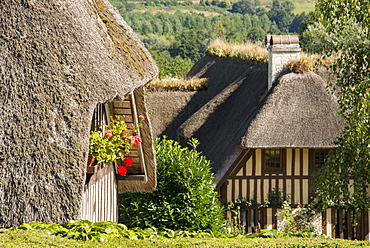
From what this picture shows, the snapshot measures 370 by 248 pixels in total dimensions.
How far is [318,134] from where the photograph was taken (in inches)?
578

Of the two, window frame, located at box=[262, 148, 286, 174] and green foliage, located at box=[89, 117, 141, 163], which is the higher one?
green foliage, located at box=[89, 117, 141, 163]

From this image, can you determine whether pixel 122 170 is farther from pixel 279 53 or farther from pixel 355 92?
pixel 279 53

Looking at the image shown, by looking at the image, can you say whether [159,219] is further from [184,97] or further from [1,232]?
[184,97]

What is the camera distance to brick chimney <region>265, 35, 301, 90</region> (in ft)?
52.7

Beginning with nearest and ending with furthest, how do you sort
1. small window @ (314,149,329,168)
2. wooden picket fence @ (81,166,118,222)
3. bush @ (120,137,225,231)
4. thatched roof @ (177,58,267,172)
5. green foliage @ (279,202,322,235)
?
1. wooden picket fence @ (81,166,118,222)
2. bush @ (120,137,225,231)
3. green foliage @ (279,202,322,235)
4. small window @ (314,149,329,168)
5. thatched roof @ (177,58,267,172)

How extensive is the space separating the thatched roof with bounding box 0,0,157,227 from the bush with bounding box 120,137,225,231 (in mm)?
4544

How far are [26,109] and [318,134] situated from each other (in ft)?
33.0

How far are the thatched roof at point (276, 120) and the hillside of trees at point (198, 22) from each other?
48.4m

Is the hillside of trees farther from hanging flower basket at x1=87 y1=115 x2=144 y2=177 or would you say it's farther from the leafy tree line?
hanging flower basket at x1=87 y1=115 x2=144 y2=177

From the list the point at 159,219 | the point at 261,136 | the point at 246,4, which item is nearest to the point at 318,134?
the point at 261,136

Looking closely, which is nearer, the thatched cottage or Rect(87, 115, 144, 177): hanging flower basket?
Rect(87, 115, 144, 177): hanging flower basket

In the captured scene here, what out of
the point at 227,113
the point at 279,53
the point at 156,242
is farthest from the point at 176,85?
the point at 156,242

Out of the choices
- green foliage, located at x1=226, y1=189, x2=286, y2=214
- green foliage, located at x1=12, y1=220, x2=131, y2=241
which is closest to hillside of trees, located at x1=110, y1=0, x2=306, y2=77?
green foliage, located at x1=226, y1=189, x2=286, y2=214

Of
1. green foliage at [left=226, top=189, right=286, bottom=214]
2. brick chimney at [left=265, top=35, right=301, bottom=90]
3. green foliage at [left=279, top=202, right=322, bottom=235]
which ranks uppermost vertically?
brick chimney at [left=265, top=35, right=301, bottom=90]
